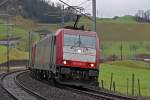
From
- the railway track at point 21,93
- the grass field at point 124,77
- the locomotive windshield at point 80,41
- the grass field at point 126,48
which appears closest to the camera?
the railway track at point 21,93

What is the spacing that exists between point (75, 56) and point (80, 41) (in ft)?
4.04

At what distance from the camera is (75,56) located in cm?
3048

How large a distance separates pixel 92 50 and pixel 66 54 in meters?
1.66

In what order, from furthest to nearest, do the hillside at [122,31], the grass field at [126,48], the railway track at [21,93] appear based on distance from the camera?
the hillside at [122,31], the grass field at [126,48], the railway track at [21,93]

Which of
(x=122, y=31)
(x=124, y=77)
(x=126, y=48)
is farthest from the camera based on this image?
(x=122, y=31)

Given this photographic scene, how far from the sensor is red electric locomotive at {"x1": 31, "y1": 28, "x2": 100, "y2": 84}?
3011 centimetres

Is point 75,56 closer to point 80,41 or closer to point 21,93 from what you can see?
point 80,41

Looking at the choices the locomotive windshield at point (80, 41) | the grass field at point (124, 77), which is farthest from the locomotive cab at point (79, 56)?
the grass field at point (124, 77)

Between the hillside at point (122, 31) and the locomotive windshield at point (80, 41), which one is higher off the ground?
the locomotive windshield at point (80, 41)

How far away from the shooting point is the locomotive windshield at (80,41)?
3098 cm

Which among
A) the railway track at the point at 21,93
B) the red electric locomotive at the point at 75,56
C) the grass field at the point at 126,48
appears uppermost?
the red electric locomotive at the point at 75,56

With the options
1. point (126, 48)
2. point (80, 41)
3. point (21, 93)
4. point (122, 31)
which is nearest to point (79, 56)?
point (80, 41)

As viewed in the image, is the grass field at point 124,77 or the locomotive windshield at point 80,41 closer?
the locomotive windshield at point 80,41

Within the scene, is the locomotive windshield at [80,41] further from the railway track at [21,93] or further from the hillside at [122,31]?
the hillside at [122,31]
